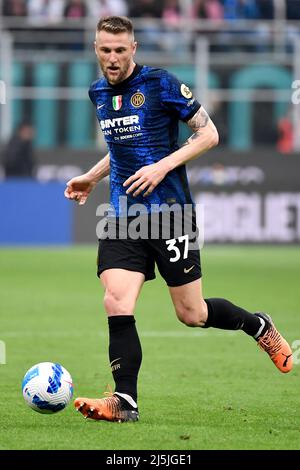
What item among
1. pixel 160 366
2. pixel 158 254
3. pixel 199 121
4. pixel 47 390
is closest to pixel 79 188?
pixel 158 254

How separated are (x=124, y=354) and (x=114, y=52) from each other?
175cm

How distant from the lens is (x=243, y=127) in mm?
24766

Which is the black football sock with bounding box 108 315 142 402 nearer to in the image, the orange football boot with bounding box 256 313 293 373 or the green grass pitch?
the green grass pitch

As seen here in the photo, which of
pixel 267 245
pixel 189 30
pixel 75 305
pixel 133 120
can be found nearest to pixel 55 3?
A: pixel 189 30

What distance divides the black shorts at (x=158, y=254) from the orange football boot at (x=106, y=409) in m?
0.77

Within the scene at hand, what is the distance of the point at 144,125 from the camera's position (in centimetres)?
698

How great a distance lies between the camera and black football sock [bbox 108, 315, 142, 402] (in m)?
6.76

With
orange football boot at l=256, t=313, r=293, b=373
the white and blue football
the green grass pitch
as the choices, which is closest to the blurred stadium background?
the green grass pitch

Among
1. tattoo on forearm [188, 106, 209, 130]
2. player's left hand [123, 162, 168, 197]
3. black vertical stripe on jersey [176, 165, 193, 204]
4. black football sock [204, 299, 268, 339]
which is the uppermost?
tattoo on forearm [188, 106, 209, 130]

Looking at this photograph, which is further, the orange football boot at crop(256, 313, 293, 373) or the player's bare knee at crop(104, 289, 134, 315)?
the orange football boot at crop(256, 313, 293, 373)

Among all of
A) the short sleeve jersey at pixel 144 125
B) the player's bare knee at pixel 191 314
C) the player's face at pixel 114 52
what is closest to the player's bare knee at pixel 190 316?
the player's bare knee at pixel 191 314

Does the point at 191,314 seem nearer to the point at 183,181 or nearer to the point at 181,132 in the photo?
the point at 183,181

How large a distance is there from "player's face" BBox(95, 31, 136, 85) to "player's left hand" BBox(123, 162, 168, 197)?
23.3 inches
